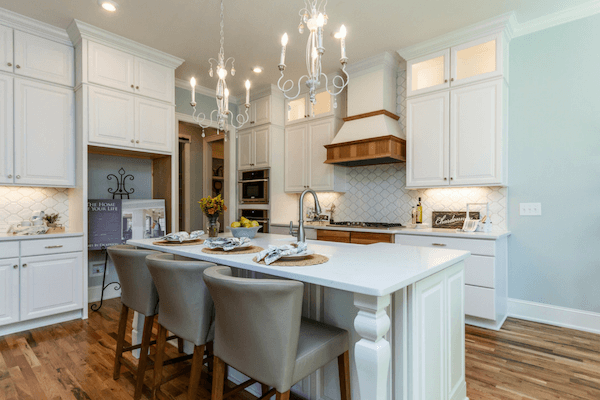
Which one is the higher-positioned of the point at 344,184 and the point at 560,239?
the point at 344,184

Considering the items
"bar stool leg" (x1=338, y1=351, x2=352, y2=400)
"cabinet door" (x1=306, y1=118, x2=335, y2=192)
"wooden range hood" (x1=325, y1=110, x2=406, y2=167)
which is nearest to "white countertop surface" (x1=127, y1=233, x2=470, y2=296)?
"bar stool leg" (x1=338, y1=351, x2=352, y2=400)

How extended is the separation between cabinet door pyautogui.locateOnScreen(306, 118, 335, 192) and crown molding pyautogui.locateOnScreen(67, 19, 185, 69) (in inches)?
75.3

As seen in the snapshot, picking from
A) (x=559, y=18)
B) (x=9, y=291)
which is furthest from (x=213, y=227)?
(x=559, y=18)

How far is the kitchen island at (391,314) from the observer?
1.12m

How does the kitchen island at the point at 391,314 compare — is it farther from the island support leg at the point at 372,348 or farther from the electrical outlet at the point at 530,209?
the electrical outlet at the point at 530,209

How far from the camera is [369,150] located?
145 inches

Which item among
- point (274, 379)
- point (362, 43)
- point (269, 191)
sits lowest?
point (274, 379)

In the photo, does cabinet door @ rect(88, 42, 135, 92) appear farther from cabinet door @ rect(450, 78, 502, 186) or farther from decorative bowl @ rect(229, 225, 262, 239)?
cabinet door @ rect(450, 78, 502, 186)

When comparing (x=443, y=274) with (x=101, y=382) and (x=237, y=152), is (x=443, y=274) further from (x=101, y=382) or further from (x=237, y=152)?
(x=237, y=152)

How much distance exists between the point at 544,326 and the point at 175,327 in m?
3.25

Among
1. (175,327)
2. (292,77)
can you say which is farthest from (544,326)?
(292,77)

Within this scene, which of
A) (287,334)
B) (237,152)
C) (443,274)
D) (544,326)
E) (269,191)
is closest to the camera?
(287,334)

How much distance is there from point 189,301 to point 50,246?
2.35 metres

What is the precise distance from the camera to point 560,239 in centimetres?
303
